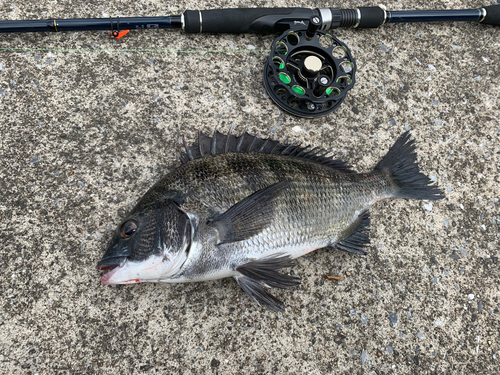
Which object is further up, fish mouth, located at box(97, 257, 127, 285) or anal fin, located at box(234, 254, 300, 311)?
fish mouth, located at box(97, 257, 127, 285)

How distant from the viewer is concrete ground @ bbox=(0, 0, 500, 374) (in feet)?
6.35

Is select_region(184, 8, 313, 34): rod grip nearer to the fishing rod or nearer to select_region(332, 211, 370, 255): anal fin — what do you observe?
the fishing rod

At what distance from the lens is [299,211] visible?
189 cm

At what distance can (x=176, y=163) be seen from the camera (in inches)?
88.7

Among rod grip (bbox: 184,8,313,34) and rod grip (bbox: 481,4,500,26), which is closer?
rod grip (bbox: 184,8,313,34)

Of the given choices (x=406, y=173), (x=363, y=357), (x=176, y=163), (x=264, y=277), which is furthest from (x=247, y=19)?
(x=363, y=357)

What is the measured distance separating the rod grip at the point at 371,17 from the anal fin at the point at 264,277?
1871 mm

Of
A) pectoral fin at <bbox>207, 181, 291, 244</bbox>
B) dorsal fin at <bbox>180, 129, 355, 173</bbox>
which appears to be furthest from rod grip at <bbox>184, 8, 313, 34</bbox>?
pectoral fin at <bbox>207, 181, 291, 244</bbox>

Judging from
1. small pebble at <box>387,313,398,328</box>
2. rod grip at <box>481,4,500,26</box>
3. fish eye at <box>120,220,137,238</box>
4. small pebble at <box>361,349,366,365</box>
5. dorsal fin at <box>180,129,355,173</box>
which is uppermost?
rod grip at <box>481,4,500,26</box>

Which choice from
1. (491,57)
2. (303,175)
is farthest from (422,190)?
(491,57)

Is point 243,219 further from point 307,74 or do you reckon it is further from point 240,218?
point 307,74

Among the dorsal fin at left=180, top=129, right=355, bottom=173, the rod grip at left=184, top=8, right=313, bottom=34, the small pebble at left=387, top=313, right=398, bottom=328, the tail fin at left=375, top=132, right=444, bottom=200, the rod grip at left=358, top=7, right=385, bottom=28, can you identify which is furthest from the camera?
the rod grip at left=358, top=7, right=385, bottom=28

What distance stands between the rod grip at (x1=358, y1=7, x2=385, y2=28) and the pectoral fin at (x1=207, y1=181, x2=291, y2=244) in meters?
1.62

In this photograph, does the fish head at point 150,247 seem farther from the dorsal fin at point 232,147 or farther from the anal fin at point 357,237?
the anal fin at point 357,237
